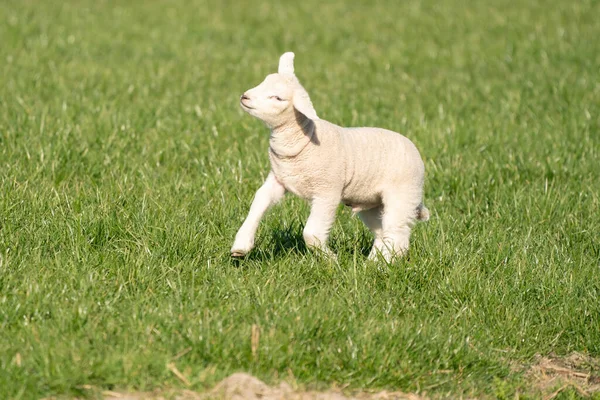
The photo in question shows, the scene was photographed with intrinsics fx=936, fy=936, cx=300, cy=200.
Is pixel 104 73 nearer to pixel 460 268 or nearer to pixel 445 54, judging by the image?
pixel 445 54

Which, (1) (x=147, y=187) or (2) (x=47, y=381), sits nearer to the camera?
(2) (x=47, y=381)

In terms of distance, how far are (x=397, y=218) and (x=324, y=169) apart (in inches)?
22.5

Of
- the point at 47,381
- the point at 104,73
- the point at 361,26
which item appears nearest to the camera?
the point at 47,381

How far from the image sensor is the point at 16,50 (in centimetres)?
1065

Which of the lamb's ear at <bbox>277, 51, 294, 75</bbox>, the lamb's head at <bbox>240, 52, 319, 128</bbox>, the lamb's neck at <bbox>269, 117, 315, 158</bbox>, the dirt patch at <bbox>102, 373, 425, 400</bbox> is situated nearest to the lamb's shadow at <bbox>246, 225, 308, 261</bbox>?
the lamb's neck at <bbox>269, 117, 315, 158</bbox>

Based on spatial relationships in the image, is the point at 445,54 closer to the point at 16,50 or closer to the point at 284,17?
the point at 284,17

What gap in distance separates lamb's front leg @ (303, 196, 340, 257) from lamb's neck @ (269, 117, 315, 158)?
0.31 m

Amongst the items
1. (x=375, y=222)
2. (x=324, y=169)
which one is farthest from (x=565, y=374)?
(x=324, y=169)

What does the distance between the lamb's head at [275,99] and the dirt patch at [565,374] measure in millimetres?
1742

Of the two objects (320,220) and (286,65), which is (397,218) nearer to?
(320,220)

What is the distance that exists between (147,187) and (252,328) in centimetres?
222

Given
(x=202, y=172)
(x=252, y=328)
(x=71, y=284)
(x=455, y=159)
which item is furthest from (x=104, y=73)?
(x=252, y=328)

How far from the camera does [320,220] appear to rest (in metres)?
5.06

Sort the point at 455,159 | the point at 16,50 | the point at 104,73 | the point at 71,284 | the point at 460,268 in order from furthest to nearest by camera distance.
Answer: the point at 16,50 < the point at 104,73 < the point at 455,159 < the point at 460,268 < the point at 71,284
